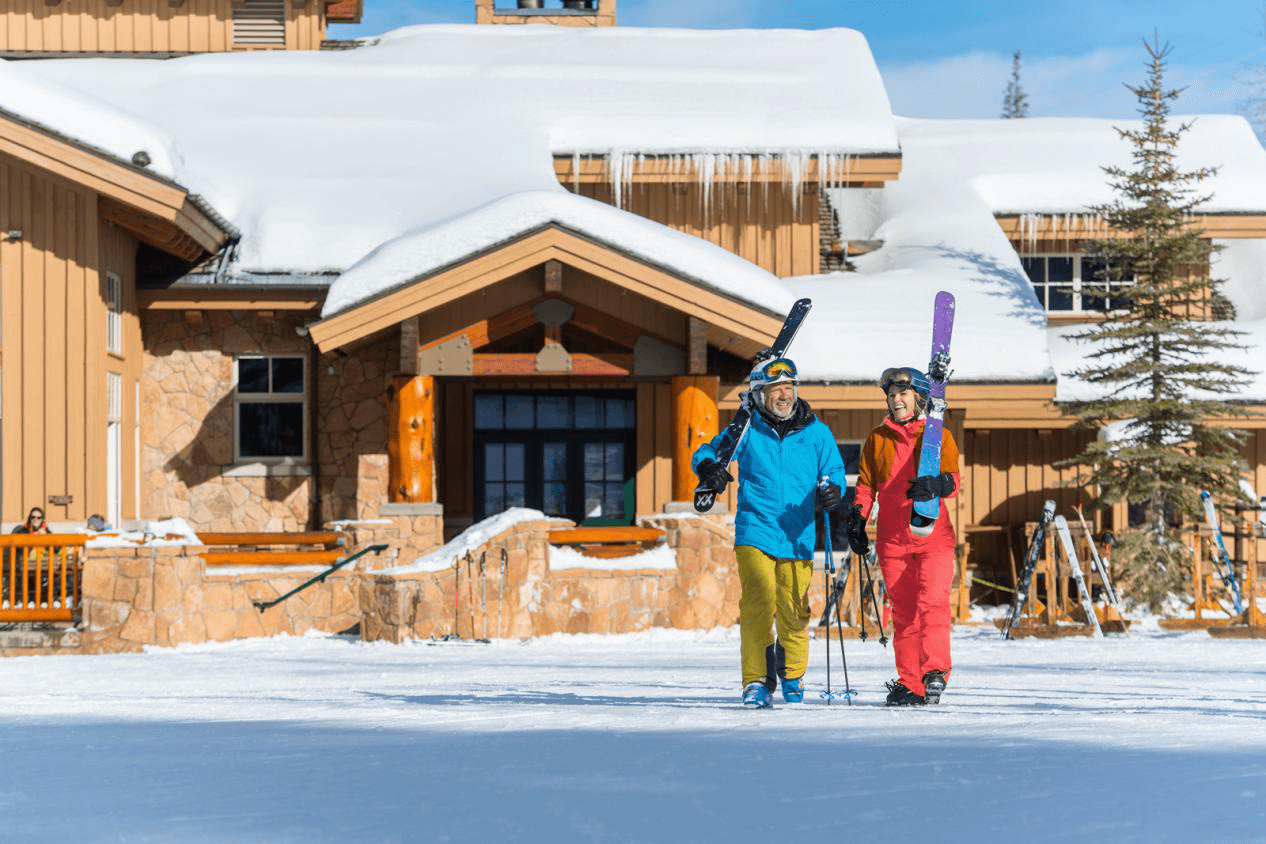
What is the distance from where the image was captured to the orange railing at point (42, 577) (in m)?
13.7

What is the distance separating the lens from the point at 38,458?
16344 millimetres

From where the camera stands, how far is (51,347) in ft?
54.1

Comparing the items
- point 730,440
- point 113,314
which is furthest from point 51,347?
point 730,440

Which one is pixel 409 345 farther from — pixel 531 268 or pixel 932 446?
pixel 932 446

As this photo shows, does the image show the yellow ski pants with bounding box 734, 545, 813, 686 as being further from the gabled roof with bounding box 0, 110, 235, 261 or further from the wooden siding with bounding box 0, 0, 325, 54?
the wooden siding with bounding box 0, 0, 325, 54

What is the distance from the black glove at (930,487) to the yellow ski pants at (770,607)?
2.21 feet

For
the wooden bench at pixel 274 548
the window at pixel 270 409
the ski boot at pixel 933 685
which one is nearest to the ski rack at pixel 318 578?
the wooden bench at pixel 274 548

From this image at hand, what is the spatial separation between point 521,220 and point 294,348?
12.1 ft

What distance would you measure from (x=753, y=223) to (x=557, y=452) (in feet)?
13.8

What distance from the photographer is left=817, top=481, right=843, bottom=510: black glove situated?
7566mm

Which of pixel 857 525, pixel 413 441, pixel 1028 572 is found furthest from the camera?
pixel 413 441

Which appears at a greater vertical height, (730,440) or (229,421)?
(229,421)

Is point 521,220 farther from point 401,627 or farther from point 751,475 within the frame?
point 751,475

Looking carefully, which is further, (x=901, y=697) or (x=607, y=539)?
(x=607, y=539)
